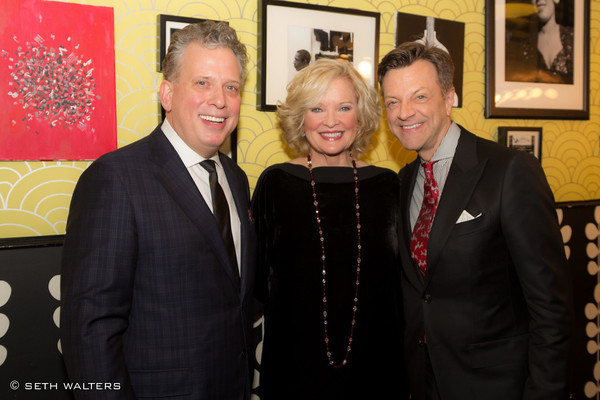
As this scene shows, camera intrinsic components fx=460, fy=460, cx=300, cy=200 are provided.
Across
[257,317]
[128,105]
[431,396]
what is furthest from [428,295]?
[128,105]

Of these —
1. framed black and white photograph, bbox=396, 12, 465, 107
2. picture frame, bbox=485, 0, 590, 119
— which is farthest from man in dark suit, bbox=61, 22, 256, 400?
picture frame, bbox=485, 0, 590, 119

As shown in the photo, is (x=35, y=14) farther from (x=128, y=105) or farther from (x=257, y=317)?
(x=257, y=317)

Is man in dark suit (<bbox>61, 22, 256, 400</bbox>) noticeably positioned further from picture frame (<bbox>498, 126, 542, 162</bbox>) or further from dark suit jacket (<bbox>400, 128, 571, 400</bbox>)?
picture frame (<bbox>498, 126, 542, 162</bbox>)

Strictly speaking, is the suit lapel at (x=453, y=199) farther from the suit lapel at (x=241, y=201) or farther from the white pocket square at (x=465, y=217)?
the suit lapel at (x=241, y=201)

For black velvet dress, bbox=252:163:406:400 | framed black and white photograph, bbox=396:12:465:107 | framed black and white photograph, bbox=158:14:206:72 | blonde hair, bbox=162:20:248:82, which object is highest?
framed black and white photograph, bbox=396:12:465:107

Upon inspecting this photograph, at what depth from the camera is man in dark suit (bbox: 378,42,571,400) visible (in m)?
1.57

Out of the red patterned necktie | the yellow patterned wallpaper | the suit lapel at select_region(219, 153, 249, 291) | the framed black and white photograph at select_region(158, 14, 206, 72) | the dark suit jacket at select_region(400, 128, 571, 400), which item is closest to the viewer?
the dark suit jacket at select_region(400, 128, 571, 400)

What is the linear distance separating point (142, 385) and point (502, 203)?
132 centimetres

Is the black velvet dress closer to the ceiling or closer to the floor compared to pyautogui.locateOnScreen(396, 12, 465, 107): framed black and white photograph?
closer to the floor

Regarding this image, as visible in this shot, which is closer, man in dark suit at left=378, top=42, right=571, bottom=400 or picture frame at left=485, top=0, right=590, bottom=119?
man in dark suit at left=378, top=42, right=571, bottom=400

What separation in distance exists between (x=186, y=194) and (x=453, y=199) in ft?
3.10

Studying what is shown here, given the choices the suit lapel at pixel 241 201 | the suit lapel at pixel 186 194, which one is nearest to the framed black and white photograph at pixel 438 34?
the suit lapel at pixel 241 201

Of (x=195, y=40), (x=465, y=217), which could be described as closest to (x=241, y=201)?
(x=195, y=40)

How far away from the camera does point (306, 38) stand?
7.59 feet
